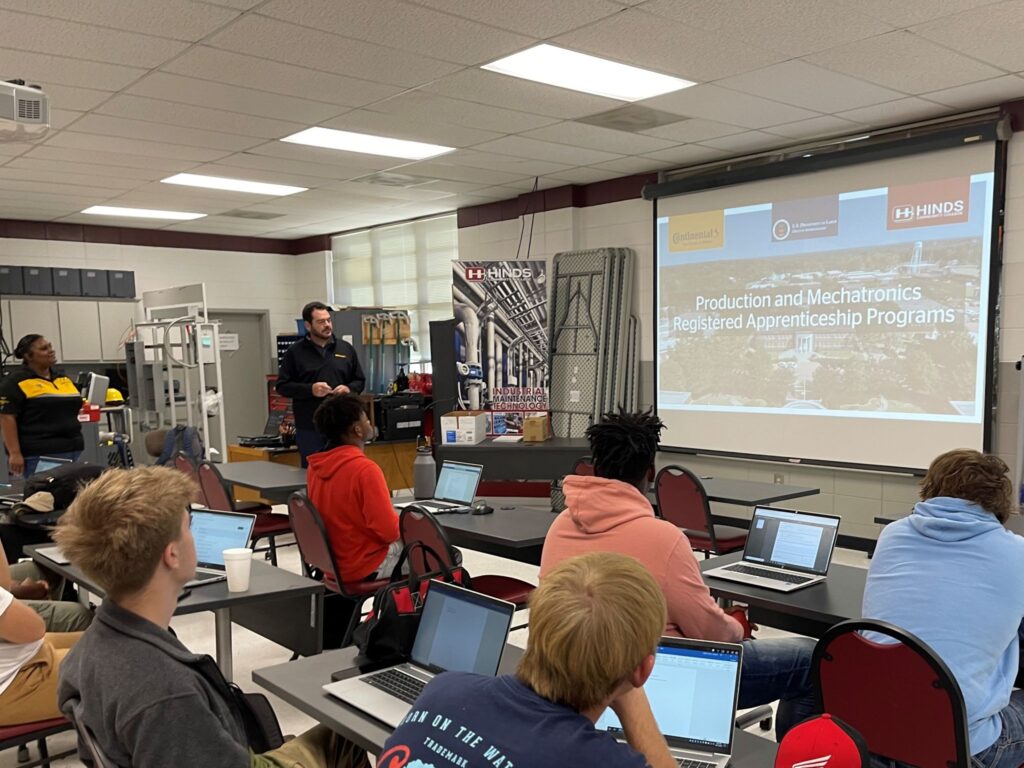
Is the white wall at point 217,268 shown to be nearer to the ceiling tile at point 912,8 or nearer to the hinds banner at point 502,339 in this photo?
the hinds banner at point 502,339

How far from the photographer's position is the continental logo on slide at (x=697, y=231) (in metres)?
6.65

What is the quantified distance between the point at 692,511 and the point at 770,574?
1723 mm

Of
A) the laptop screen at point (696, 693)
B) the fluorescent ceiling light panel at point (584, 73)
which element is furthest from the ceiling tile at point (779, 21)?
the laptop screen at point (696, 693)

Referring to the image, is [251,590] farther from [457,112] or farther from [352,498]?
[457,112]

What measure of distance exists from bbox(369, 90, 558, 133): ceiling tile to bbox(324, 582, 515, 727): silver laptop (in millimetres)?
3474

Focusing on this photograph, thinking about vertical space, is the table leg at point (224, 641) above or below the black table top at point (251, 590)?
below

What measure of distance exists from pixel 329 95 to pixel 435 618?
140 inches

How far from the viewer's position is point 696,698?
5.48ft

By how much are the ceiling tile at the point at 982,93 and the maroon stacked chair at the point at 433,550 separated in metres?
3.79

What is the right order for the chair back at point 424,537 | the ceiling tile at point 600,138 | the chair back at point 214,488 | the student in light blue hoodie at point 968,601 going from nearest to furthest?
the student in light blue hoodie at point 968,601, the chair back at point 424,537, the chair back at point 214,488, the ceiling tile at point 600,138

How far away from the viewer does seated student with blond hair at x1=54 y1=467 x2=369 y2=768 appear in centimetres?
145

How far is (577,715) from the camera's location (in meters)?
1.22

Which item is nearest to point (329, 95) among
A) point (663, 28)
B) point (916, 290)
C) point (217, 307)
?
point (663, 28)

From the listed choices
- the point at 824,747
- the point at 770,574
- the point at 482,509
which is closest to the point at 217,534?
the point at 482,509
